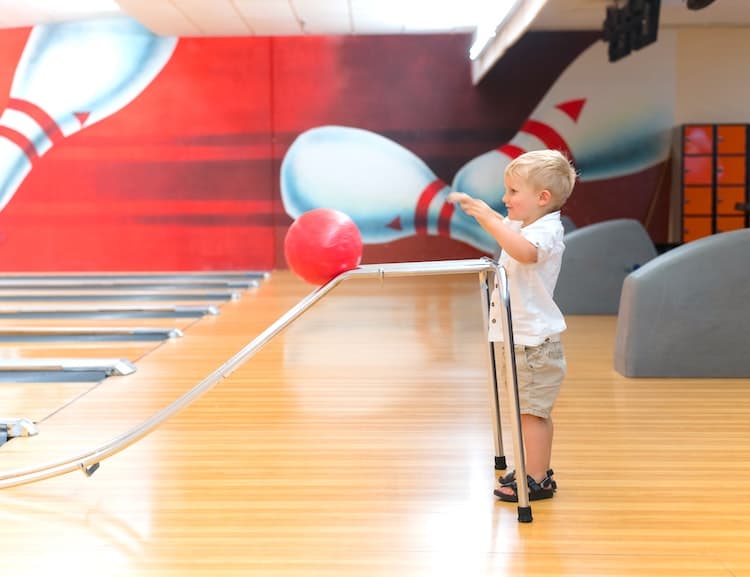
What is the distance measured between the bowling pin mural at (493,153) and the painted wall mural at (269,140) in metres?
0.02

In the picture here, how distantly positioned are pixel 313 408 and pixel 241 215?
7050 mm

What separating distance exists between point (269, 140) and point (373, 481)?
8.19m

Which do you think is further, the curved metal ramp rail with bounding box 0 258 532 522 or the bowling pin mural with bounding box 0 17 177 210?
the bowling pin mural with bounding box 0 17 177 210

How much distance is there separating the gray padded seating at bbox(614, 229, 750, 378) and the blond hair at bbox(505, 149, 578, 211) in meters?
1.97

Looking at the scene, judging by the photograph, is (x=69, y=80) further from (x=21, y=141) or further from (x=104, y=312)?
(x=104, y=312)

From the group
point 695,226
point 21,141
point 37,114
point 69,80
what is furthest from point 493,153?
point 21,141

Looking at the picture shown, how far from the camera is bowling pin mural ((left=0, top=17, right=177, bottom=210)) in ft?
34.3

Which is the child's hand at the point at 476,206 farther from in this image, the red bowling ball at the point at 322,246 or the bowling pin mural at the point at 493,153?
the bowling pin mural at the point at 493,153

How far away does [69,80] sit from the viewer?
1053 centimetres

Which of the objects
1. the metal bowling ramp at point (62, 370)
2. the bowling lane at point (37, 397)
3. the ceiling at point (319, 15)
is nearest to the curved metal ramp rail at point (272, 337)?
the bowling lane at point (37, 397)

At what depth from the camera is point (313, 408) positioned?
3.86m

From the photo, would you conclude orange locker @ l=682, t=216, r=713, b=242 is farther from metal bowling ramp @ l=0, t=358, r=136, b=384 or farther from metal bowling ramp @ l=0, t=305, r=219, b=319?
metal bowling ramp @ l=0, t=358, r=136, b=384

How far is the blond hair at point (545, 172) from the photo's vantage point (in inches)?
102

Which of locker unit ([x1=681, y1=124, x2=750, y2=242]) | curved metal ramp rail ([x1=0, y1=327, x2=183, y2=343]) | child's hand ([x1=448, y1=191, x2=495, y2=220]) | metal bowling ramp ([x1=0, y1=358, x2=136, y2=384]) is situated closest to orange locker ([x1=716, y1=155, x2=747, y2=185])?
locker unit ([x1=681, y1=124, x2=750, y2=242])
